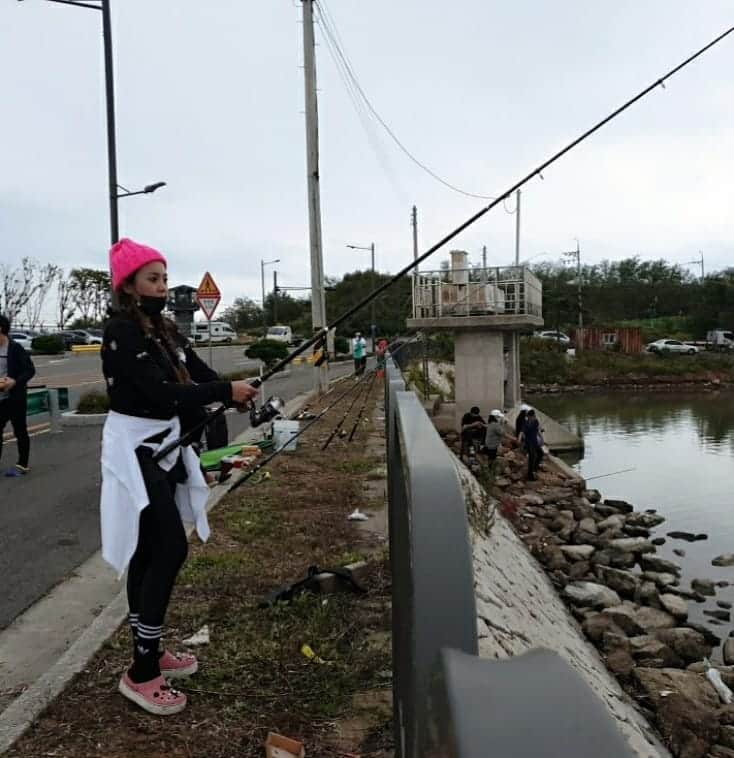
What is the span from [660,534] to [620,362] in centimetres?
4298

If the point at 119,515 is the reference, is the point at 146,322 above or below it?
above

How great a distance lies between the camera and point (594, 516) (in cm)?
1504

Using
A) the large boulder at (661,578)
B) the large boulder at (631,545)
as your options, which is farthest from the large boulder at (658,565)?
the large boulder at (661,578)

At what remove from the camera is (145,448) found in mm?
3289

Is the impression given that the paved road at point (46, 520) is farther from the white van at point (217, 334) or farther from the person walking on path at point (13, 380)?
the white van at point (217, 334)

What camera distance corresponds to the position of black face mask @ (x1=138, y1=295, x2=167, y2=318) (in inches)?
133

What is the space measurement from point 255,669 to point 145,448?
1381 millimetres

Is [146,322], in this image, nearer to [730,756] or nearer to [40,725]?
[40,725]

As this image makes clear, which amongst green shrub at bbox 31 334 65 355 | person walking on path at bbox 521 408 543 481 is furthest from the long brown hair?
green shrub at bbox 31 334 65 355

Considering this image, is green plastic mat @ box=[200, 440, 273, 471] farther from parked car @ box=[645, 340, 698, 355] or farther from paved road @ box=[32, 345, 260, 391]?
parked car @ box=[645, 340, 698, 355]

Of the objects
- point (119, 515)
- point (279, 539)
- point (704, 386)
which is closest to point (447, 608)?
point (119, 515)

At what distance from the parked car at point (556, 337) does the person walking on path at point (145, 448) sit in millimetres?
57545

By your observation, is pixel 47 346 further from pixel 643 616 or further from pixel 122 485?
pixel 122 485

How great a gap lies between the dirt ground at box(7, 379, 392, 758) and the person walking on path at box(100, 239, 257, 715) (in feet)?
0.63
